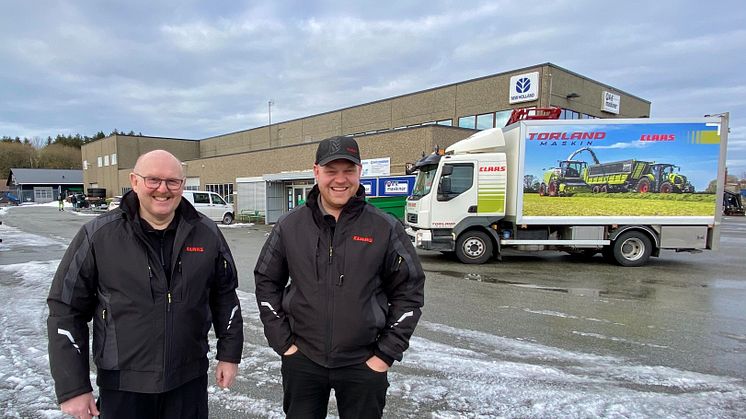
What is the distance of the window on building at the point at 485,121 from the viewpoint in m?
23.6

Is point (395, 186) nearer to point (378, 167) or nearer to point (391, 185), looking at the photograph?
point (391, 185)

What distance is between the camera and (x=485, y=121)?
2402 cm

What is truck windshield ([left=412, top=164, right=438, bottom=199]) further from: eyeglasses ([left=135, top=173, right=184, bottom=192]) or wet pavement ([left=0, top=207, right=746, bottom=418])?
eyeglasses ([left=135, top=173, right=184, bottom=192])

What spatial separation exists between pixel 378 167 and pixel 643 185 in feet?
40.5

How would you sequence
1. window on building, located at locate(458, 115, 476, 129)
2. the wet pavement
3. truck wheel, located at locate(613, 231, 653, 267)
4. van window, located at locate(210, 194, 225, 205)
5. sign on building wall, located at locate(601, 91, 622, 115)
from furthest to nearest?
1. sign on building wall, located at locate(601, 91, 622, 115)
2. window on building, located at locate(458, 115, 476, 129)
3. van window, located at locate(210, 194, 225, 205)
4. truck wheel, located at locate(613, 231, 653, 267)
5. the wet pavement

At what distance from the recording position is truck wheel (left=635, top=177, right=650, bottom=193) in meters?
9.51

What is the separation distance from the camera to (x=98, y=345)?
197 centimetres

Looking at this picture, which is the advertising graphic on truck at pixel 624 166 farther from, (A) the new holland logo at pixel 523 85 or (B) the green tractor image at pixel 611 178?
(A) the new holland logo at pixel 523 85

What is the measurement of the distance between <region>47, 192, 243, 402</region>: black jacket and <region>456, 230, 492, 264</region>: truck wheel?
863 cm

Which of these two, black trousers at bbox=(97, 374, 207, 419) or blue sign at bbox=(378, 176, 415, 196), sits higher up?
blue sign at bbox=(378, 176, 415, 196)

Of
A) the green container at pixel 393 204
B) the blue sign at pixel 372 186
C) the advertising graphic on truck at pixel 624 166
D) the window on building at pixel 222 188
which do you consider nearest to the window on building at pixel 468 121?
the blue sign at pixel 372 186

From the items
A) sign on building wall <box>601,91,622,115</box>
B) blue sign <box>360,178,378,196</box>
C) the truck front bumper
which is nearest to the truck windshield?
the truck front bumper

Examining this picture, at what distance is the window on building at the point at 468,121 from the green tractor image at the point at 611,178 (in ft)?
50.4

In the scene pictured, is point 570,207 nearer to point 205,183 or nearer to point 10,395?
point 10,395
